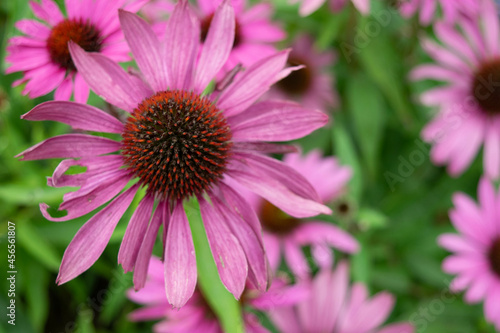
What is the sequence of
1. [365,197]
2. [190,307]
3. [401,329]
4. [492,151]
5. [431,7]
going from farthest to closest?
[365,197]
[492,151]
[431,7]
[401,329]
[190,307]

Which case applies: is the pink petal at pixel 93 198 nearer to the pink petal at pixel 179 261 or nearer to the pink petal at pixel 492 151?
the pink petal at pixel 179 261

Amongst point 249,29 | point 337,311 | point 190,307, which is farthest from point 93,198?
point 337,311

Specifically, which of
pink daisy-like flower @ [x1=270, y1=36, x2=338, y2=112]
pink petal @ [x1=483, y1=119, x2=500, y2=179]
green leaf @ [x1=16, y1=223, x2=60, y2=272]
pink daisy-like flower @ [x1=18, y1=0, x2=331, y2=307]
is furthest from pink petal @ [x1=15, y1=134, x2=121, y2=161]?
pink petal @ [x1=483, y1=119, x2=500, y2=179]

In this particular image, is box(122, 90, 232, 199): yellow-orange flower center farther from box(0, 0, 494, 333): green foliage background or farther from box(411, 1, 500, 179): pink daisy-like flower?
box(411, 1, 500, 179): pink daisy-like flower

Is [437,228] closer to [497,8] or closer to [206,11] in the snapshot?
[497,8]

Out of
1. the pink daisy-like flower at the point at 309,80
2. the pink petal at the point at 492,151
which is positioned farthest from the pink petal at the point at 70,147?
the pink petal at the point at 492,151

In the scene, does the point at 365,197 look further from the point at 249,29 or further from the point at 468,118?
the point at 249,29

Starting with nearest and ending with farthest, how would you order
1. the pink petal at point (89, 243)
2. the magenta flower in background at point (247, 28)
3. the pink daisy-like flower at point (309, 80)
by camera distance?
the pink petal at point (89, 243) < the magenta flower in background at point (247, 28) < the pink daisy-like flower at point (309, 80)
